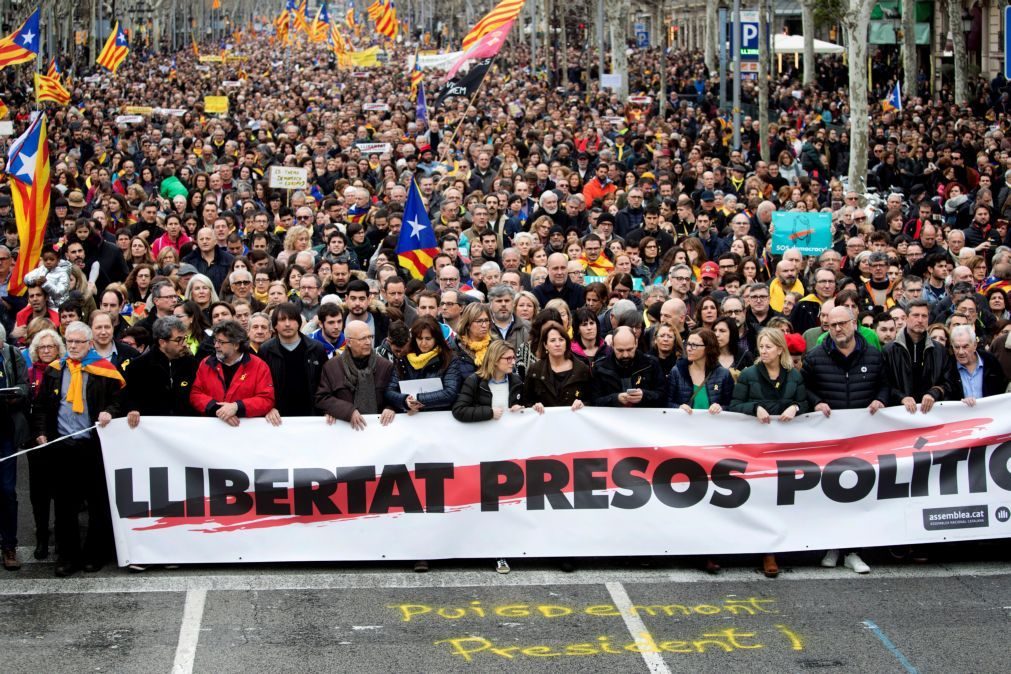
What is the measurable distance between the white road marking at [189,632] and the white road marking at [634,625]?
7.17ft

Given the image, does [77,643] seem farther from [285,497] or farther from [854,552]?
[854,552]

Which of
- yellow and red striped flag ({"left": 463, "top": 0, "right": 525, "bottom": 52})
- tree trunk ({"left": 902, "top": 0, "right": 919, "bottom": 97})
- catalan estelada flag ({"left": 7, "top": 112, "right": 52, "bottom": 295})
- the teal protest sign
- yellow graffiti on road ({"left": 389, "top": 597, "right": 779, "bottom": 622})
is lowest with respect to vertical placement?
yellow graffiti on road ({"left": 389, "top": 597, "right": 779, "bottom": 622})

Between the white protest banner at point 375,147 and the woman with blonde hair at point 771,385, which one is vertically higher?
the white protest banner at point 375,147

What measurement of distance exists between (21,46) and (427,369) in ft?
72.2

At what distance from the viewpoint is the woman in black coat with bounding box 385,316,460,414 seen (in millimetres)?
9609

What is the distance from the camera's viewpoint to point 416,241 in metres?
14.3

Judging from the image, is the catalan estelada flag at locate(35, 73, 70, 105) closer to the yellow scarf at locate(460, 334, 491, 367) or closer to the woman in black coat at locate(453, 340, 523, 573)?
the yellow scarf at locate(460, 334, 491, 367)

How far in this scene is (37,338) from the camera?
31.8ft

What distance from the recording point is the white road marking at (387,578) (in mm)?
9164

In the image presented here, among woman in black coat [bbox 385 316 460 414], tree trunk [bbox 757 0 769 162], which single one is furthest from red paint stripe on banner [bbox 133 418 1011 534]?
tree trunk [bbox 757 0 769 162]

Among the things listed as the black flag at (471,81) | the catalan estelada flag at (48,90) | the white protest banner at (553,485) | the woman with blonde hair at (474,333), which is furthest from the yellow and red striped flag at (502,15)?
the white protest banner at (553,485)

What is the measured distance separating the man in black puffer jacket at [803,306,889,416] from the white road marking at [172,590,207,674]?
372cm

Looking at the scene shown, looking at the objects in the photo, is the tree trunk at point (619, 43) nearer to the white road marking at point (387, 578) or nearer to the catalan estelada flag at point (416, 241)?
the catalan estelada flag at point (416, 241)

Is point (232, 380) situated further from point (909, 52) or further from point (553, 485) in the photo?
point (909, 52)
